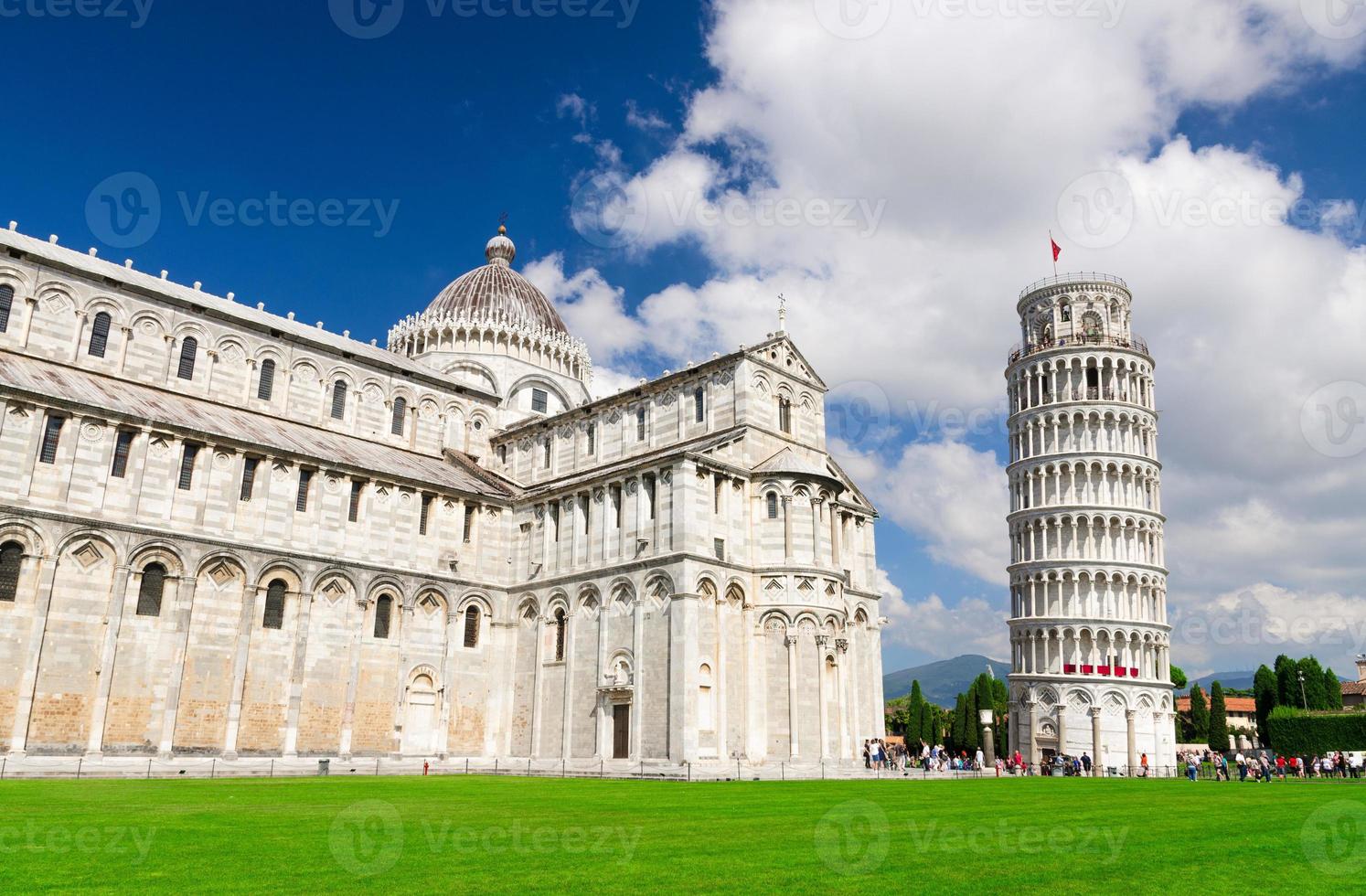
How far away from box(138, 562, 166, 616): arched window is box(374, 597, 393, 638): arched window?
29.6 ft

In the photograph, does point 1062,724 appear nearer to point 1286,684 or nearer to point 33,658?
point 1286,684

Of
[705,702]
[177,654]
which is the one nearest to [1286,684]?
[705,702]

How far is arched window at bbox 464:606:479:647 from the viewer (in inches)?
1909

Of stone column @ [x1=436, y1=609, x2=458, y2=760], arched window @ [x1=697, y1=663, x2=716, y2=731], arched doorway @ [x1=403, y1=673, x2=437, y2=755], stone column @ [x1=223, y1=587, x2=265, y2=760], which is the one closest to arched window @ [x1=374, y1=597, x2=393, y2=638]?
arched doorway @ [x1=403, y1=673, x2=437, y2=755]

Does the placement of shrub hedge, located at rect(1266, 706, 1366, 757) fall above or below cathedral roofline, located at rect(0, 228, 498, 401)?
below

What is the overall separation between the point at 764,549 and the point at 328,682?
19.8 m

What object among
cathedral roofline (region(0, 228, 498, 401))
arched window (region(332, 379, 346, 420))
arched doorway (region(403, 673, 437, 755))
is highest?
cathedral roofline (region(0, 228, 498, 401))

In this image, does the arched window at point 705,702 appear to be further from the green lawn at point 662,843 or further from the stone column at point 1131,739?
the stone column at point 1131,739

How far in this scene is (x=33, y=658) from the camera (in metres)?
35.2

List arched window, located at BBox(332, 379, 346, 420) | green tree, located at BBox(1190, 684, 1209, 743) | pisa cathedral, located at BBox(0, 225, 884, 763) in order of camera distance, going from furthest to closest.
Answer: green tree, located at BBox(1190, 684, 1209, 743)
arched window, located at BBox(332, 379, 346, 420)
pisa cathedral, located at BBox(0, 225, 884, 763)

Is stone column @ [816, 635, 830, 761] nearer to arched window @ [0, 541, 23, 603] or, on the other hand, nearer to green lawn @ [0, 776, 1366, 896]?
green lawn @ [0, 776, 1366, 896]

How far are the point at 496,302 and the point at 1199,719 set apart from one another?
72899 millimetres

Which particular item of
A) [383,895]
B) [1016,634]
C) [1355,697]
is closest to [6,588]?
[383,895]

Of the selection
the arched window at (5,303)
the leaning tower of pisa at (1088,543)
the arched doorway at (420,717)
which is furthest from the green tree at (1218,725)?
the arched window at (5,303)
